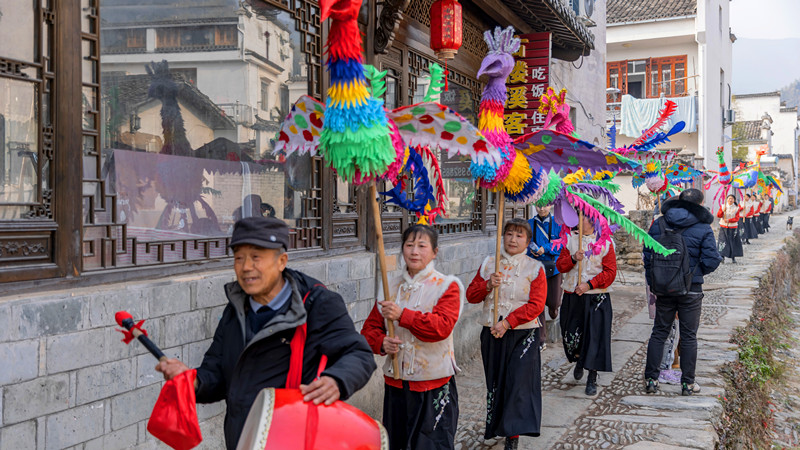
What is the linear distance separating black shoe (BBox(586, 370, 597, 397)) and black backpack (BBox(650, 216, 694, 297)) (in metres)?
1.07

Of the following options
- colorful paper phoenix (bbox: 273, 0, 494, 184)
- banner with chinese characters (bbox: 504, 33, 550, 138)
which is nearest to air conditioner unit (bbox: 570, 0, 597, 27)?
banner with chinese characters (bbox: 504, 33, 550, 138)

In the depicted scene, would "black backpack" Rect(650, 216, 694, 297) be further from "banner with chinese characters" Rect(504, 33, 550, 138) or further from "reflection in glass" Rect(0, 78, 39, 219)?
"reflection in glass" Rect(0, 78, 39, 219)

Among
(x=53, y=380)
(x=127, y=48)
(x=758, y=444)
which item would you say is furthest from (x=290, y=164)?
(x=758, y=444)

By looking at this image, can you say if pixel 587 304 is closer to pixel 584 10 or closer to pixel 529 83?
pixel 529 83

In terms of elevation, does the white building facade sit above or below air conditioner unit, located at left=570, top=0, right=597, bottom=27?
above

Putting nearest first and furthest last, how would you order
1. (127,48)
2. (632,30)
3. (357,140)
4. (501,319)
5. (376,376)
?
(357,140) → (127,48) → (501,319) → (376,376) → (632,30)

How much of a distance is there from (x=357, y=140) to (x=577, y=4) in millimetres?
10861

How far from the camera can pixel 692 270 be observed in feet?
21.8

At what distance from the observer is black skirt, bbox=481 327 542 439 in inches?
201

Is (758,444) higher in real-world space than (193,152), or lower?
lower

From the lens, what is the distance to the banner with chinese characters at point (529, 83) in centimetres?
999

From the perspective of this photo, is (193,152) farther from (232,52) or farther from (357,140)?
(357,140)

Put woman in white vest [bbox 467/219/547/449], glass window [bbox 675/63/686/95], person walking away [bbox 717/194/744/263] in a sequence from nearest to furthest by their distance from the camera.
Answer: woman in white vest [bbox 467/219/547/449], person walking away [bbox 717/194/744/263], glass window [bbox 675/63/686/95]

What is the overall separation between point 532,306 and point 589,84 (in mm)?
10579
